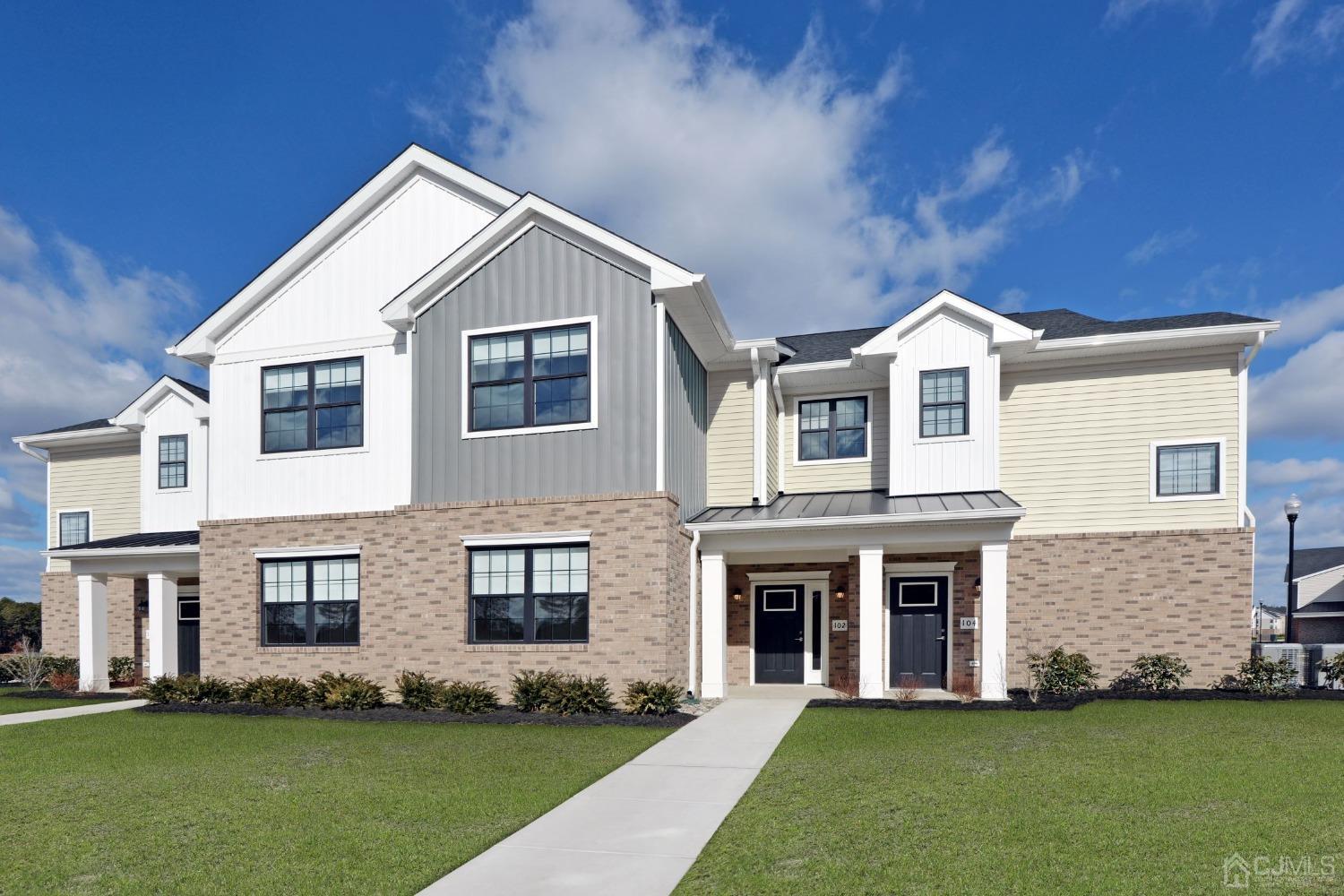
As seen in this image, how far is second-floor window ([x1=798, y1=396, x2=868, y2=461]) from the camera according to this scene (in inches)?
687

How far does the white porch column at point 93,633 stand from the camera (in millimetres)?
18891

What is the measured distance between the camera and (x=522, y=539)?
13.6 metres

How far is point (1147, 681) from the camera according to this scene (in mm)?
15102

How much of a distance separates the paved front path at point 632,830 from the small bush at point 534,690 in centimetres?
282

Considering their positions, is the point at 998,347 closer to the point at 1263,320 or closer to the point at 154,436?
the point at 1263,320

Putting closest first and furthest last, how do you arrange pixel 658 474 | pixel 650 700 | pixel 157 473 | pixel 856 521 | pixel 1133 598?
pixel 650 700 < pixel 658 474 < pixel 856 521 < pixel 1133 598 < pixel 157 473

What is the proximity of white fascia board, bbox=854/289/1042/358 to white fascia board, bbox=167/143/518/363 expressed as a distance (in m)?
8.22

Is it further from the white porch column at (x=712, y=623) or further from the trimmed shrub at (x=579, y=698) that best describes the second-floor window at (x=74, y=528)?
the white porch column at (x=712, y=623)

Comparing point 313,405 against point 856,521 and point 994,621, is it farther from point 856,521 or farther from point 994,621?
point 994,621

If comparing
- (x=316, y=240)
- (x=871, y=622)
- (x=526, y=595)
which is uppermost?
(x=316, y=240)

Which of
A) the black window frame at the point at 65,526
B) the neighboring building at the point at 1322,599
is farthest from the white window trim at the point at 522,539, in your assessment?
the neighboring building at the point at 1322,599

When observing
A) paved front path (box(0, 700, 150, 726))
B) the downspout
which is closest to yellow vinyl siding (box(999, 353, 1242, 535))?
the downspout

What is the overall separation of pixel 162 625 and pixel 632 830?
16143mm

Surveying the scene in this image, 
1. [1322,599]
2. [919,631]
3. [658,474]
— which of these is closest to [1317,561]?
[1322,599]
